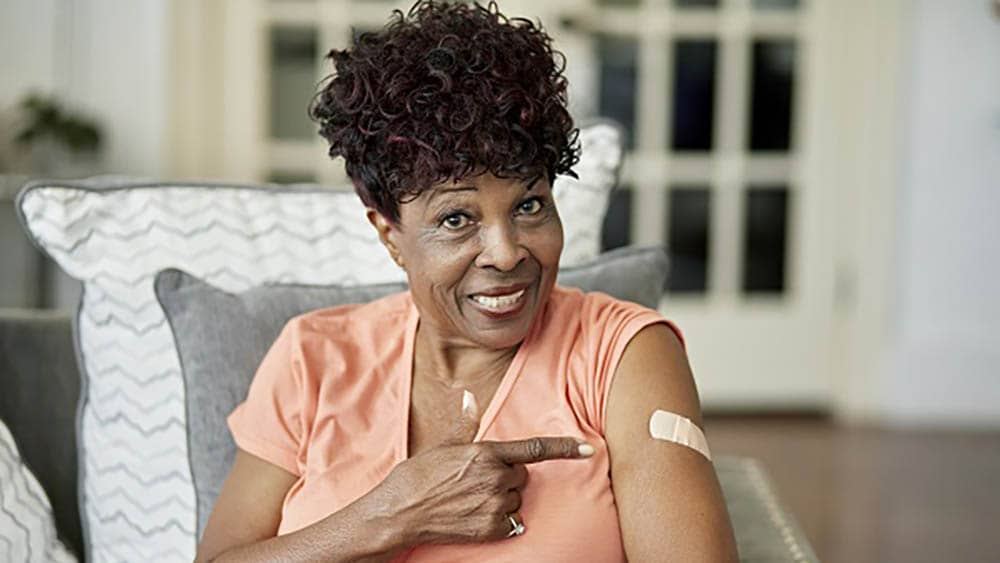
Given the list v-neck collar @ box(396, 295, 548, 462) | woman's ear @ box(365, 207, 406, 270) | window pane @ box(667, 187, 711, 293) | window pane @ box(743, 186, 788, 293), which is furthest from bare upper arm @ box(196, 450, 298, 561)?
window pane @ box(743, 186, 788, 293)

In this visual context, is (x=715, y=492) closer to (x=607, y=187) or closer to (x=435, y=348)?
(x=435, y=348)

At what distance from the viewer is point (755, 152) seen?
4301 millimetres

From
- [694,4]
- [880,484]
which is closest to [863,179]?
[694,4]

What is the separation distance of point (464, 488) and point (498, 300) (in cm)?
20

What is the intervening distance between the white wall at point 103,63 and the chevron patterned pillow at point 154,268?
2148 mm

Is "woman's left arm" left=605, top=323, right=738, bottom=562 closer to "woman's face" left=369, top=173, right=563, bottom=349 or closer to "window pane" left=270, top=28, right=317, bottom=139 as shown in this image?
"woman's face" left=369, top=173, right=563, bottom=349

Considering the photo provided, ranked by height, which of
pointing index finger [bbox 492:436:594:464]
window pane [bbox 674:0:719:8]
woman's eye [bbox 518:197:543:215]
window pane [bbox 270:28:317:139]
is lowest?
pointing index finger [bbox 492:436:594:464]

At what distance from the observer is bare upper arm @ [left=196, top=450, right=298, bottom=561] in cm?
155

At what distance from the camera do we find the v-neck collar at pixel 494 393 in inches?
59.7

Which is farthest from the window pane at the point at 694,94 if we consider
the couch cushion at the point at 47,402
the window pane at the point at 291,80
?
the couch cushion at the point at 47,402

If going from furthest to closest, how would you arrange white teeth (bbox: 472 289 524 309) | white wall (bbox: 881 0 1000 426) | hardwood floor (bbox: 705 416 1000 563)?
white wall (bbox: 881 0 1000 426) < hardwood floor (bbox: 705 416 1000 563) < white teeth (bbox: 472 289 524 309)

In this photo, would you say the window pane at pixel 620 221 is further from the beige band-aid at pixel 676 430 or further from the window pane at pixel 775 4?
the beige band-aid at pixel 676 430

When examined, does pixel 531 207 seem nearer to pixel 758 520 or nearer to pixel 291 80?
pixel 758 520

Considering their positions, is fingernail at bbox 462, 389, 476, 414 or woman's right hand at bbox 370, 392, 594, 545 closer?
woman's right hand at bbox 370, 392, 594, 545
